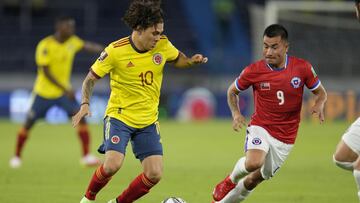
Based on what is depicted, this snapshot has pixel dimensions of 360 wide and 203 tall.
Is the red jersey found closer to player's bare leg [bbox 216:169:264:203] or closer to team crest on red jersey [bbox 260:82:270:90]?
team crest on red jersey [bbox 260:82:270:90]

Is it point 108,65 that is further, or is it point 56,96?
point 56,96

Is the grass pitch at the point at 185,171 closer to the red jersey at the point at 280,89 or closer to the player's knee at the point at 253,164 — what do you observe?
the red jersey at the point at 280,89

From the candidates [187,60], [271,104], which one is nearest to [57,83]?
[187,60]

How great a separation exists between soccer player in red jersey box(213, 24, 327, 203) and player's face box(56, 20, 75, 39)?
5781 millimetres

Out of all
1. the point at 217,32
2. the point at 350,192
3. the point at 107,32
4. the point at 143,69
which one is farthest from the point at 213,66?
the point at 143,69

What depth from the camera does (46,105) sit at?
14.5 m

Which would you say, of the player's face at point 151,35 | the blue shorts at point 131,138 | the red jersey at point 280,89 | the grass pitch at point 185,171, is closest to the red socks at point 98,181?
the blue shorts at point 131,138

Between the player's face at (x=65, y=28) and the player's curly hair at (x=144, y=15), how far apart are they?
5518mm

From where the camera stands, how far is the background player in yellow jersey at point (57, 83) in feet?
47.3

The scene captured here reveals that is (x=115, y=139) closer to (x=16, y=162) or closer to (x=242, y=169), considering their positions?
(x=242, y=169)

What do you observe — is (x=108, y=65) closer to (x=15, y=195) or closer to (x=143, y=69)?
(x=143, y=69)

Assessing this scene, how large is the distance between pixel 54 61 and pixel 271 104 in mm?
6404

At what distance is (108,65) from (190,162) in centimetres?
644

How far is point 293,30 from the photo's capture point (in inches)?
985
